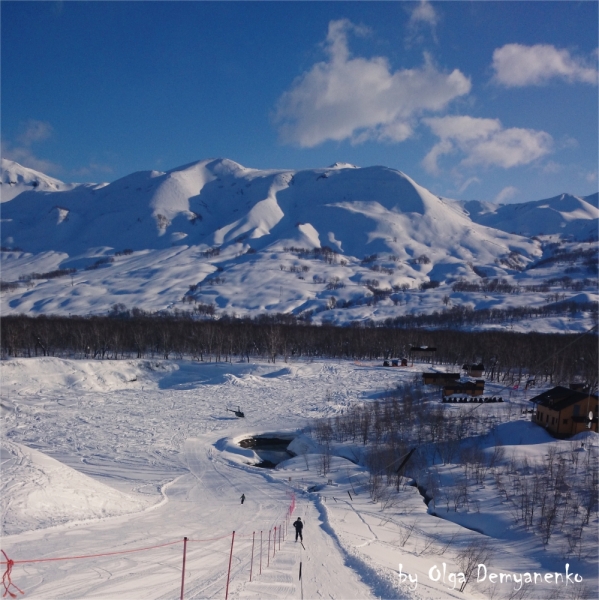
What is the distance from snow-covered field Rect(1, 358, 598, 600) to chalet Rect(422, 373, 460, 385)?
709 cm

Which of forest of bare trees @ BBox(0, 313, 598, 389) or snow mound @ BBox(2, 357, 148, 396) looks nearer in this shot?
snow mound @ BBox(2, 357, 148, 396)

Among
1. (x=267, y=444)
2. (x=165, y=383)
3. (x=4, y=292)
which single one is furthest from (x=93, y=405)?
(x=4, y=292)

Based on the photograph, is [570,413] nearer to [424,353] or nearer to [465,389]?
[465,389]

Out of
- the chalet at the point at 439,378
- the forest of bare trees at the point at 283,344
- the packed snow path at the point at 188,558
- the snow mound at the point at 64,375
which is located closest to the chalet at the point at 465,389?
the chalet at the point at 439,378

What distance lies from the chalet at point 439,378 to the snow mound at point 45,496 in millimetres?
34567

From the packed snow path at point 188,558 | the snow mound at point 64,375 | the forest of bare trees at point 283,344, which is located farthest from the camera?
the forest of bare trees at point 283,344

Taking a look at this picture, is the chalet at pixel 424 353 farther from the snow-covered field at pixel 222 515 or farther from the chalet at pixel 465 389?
the snow-covered field at pixel 222 515

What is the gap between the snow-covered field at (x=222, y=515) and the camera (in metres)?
10.8

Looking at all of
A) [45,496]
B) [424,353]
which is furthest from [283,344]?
[45,496]

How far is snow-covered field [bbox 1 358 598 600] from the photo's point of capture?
10789mm

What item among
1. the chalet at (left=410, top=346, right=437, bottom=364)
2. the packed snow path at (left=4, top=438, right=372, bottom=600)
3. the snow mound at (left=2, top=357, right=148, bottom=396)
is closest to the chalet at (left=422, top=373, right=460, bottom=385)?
the chalet at (left=410, top=346, right=437, bottom=364)

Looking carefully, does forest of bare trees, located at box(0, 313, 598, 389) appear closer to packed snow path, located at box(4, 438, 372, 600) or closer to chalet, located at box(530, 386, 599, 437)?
chalet, located at box(530, 386, 599, 437)

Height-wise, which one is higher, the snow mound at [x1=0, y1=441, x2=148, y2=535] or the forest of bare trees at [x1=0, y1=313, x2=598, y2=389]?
the forest of bare trees at [x1=0, y1=313, x2=598, y2=389]

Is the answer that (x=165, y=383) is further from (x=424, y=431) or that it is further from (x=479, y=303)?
(x=479, y=303)
